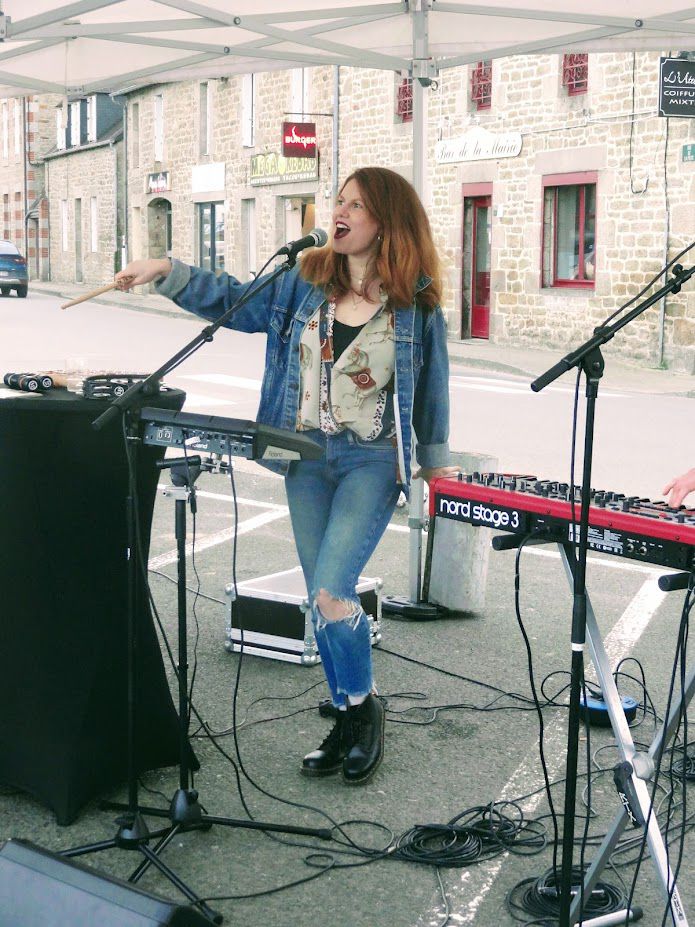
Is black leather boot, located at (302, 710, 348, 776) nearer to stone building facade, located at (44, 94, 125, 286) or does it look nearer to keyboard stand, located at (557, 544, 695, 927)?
keyboard stand, located at (557, 544, 695, 927)

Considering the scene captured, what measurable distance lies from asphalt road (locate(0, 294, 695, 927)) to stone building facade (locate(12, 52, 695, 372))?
7.78 metres

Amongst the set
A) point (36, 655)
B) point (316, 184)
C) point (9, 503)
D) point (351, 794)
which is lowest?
point (351, 794)

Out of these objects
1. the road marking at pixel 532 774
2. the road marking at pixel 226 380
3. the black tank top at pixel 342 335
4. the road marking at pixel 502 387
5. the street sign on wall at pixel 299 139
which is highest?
the street sign on wall at pixel 299 139

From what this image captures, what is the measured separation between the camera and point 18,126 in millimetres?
49906

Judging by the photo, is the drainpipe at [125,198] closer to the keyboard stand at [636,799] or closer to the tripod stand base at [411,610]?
the tripod stand base at [411,610]

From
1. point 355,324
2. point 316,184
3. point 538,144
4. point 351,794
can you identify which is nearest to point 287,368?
point 355,324

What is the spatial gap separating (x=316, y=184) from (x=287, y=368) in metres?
23.7

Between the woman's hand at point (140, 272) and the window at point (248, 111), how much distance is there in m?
26.8

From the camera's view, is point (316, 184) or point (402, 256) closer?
point (402, 256)

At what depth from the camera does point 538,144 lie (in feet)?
67.3

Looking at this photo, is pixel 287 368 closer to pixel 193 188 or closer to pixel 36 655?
pixel 36 655

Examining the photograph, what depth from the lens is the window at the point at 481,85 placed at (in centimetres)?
2138

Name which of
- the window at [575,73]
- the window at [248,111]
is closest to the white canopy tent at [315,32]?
the window at [575,73]

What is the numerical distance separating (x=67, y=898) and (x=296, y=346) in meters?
2.05
